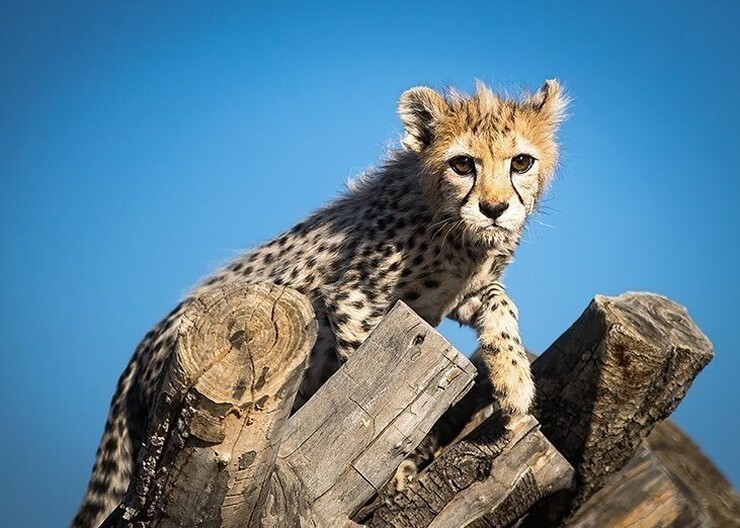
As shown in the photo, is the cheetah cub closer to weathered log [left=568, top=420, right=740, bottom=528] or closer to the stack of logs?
the stack of logs

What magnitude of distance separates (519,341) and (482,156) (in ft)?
3.80

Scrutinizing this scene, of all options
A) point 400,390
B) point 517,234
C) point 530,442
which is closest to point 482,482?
point 530,442

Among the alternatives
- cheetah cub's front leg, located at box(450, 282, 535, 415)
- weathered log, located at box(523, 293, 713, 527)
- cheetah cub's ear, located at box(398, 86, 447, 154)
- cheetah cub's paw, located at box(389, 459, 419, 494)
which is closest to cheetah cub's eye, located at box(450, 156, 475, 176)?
cheetah cub's ear, located at box(398, 86, 447, 154)

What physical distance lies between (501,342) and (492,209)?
799 mm

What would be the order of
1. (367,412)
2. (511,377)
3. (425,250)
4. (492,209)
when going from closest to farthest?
(367,412) → (511,377) → (492,209) → (425,250)

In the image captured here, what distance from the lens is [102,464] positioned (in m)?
5.58

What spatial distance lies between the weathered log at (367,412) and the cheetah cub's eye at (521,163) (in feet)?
6.45

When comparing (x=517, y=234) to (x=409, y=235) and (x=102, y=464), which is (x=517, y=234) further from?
(x=102, y=464)

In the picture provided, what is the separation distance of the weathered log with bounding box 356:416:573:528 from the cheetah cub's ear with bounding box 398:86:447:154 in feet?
7.20

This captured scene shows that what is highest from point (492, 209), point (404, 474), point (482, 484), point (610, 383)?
point (492, 209)

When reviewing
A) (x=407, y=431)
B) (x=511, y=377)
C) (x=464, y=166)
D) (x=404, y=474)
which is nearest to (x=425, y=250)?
(x=464, y=166)

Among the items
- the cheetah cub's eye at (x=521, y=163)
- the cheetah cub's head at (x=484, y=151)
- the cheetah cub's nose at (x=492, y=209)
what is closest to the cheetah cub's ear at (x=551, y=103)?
the cheetah cub's head at (x=484, y=151)

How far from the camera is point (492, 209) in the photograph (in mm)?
5418

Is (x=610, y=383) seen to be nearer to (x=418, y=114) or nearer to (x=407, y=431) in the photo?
(x=407, y=431)
